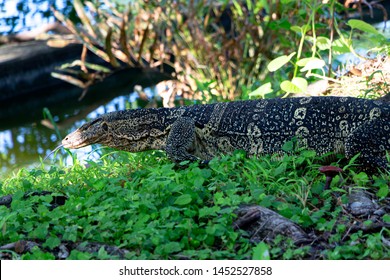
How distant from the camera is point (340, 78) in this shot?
6070mm

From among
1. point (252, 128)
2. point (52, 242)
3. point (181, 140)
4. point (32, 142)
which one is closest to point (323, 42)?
point (252, 128)

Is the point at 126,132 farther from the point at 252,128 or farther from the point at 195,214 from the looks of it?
the point at 195,214

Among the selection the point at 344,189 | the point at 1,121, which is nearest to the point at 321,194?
the point at 344,189

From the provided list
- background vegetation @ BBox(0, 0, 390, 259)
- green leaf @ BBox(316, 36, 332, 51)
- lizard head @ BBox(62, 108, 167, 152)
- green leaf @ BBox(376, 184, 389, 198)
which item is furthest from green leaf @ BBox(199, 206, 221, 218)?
green leaf @ BBox(316, 36, 332, 51)

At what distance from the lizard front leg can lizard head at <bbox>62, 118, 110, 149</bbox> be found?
21.5 inches

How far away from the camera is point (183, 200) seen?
11.3ft

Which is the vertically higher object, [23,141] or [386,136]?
[386,136]

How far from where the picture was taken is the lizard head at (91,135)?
4805mm

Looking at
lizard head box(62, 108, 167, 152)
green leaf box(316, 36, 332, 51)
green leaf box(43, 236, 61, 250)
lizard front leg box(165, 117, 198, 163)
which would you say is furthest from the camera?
green leaf box(316, 36, 332, 51)

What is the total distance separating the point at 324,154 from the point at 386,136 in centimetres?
41

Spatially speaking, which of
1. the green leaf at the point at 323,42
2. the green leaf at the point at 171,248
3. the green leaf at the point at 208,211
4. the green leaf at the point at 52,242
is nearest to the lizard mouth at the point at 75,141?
the green leaf at the point at 52,242

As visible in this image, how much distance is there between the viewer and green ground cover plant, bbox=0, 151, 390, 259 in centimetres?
311

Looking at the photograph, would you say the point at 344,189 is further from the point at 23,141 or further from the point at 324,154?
the point at 23,141

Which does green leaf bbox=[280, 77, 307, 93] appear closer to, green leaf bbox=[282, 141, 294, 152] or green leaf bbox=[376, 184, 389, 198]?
green leaf bbox=[282, 141, 294, 152]
